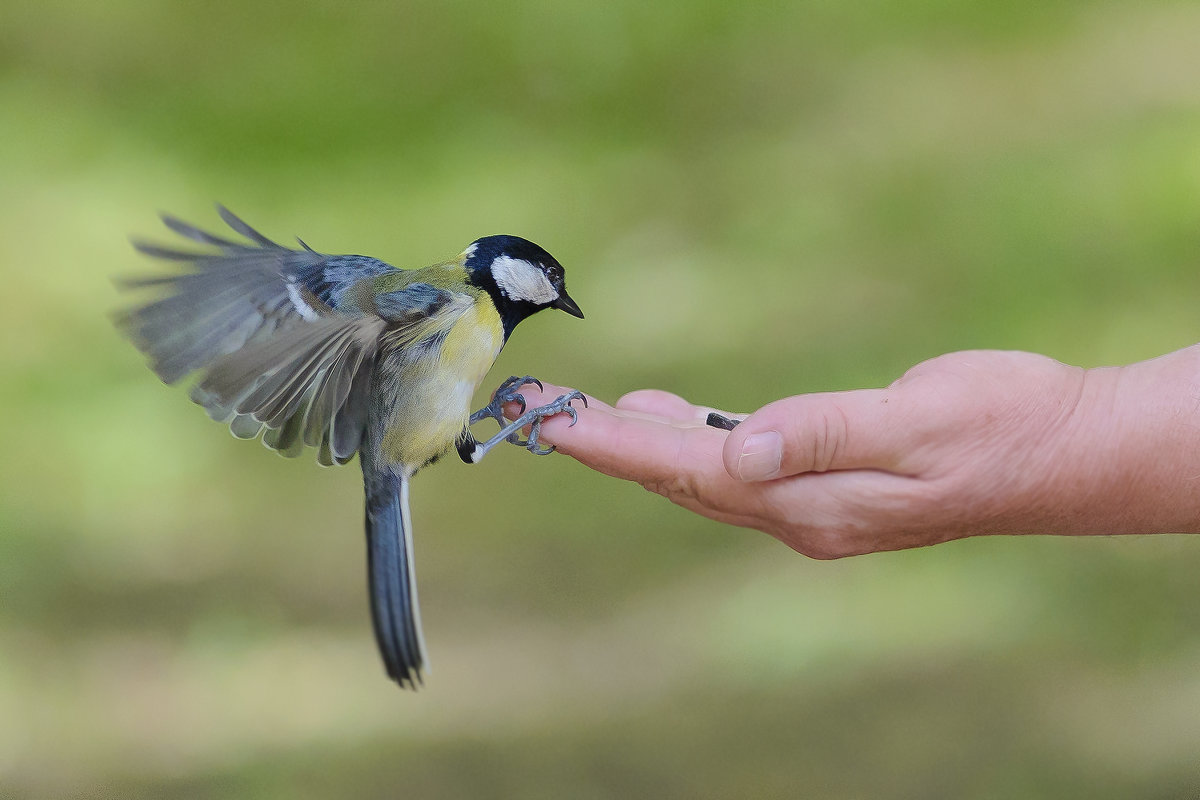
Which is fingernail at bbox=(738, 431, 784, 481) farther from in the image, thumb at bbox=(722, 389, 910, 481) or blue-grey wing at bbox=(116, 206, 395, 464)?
blue-grey wing at bbox=(116, 206, 395, 464)

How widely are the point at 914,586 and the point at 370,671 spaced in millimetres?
1516

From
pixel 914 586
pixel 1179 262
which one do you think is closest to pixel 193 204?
pixel 914 586

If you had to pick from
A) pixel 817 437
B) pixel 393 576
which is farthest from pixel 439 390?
pixel 817 437

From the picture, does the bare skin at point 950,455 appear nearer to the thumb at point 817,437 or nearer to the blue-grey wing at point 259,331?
the thumb at point 817,437

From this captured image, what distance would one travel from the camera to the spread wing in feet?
4.73

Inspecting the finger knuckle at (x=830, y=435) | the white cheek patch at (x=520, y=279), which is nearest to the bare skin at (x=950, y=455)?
the finger knuckle at (x=830, y=435)

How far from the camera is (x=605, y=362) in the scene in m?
3.47

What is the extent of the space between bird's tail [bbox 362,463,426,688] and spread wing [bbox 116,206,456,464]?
100mm

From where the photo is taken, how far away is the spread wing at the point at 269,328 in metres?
1.44

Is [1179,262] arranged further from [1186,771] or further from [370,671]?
[370,671]

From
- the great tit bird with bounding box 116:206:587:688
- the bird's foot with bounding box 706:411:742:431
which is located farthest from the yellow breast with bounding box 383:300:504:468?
the bird's foot with bounding box 706:411:742:431

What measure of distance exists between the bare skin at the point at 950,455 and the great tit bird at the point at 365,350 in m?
0.20

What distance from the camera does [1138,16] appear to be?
12.7ft

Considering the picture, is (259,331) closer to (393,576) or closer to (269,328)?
(269,328)
